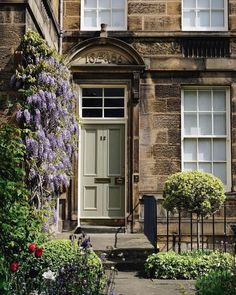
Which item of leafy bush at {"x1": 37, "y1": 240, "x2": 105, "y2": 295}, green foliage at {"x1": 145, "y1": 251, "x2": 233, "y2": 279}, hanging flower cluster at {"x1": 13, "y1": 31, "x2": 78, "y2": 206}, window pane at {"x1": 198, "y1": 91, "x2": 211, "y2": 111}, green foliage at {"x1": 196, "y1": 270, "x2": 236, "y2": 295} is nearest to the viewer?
leafy bush at {"x1": 37, "y1": 240, "x2": 105, "y2": 295}

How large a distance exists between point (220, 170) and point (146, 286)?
5.38m

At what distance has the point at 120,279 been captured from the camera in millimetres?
8508

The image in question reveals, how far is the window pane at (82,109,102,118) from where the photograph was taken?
1312 centimetres

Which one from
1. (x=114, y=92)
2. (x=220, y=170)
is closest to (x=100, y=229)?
(x=220, y=170)

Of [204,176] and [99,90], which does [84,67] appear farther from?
[204,176]

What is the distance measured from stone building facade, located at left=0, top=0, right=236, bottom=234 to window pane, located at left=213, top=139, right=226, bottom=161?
2 centimetres

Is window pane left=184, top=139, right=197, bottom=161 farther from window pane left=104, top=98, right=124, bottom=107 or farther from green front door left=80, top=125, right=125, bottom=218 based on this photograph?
window pane left=104, top=98, right=124, bottom=107

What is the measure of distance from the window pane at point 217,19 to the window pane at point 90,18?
285 centimetres

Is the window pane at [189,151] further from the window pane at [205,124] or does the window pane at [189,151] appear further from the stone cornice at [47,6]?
the stone cornice at [47,6]

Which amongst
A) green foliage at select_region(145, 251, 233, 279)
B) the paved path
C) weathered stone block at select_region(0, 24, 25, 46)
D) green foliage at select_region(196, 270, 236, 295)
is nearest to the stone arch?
weathered stone block at select_region(0, 24, 25, 46)

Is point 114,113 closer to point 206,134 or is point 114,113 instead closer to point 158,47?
point 158,47

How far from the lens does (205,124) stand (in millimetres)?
12961

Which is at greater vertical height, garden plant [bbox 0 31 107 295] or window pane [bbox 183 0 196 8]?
window pane [bbox 183 0 196 8]

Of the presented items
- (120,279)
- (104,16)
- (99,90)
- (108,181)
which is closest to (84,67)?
(99,90)
